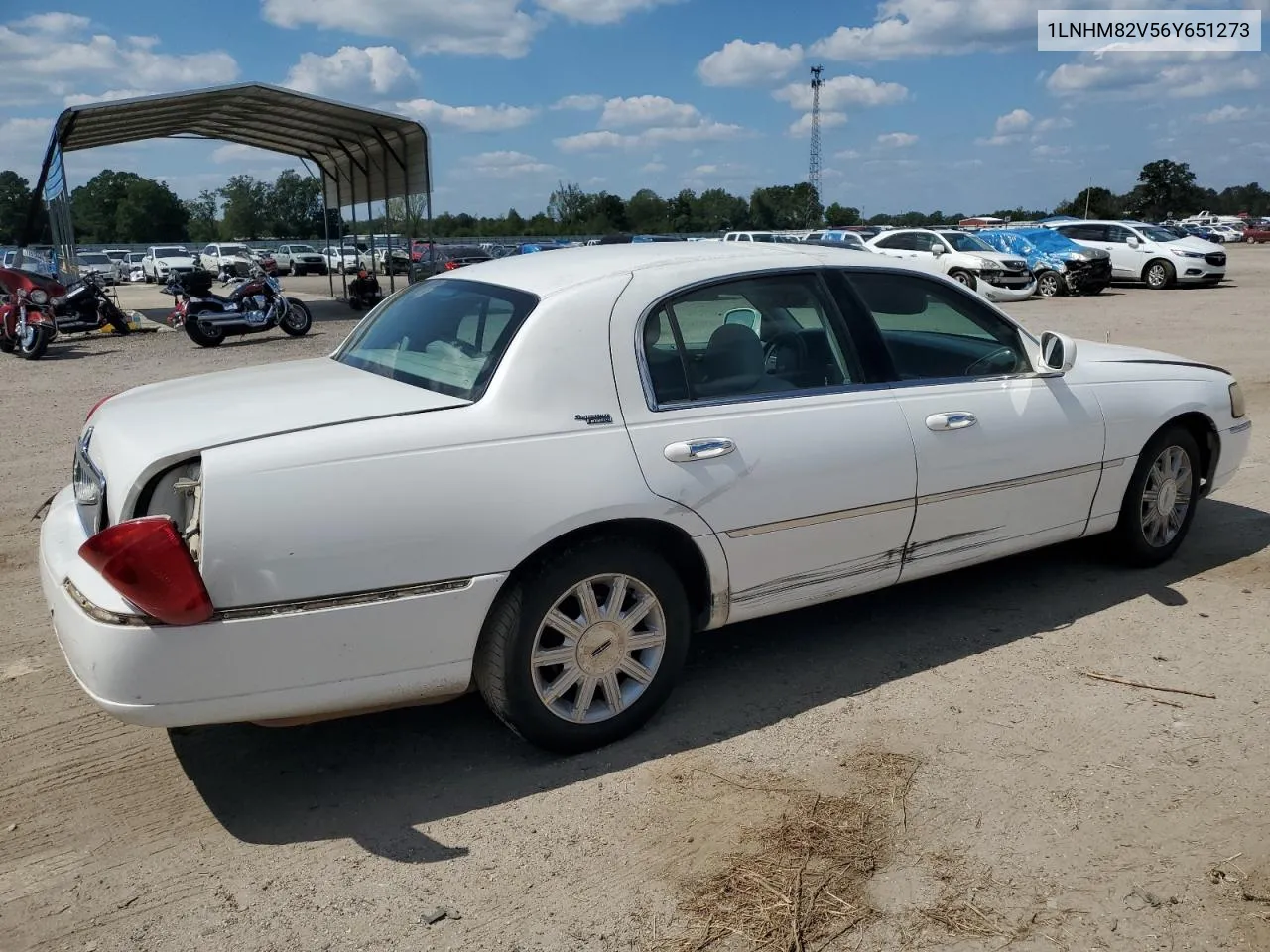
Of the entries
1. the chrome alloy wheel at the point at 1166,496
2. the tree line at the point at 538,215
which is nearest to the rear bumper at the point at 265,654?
the chrome alloy wheel at the point at 1166,496

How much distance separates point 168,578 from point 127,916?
885 millimetres

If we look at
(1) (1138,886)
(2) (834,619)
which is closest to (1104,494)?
(2) (834,619)

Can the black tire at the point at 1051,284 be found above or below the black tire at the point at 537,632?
above

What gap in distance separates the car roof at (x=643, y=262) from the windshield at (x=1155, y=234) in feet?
83.7

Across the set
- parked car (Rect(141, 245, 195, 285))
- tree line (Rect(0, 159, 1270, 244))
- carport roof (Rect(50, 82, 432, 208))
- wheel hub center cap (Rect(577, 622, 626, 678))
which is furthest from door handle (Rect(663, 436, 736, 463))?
tree line (Rect(0, 159, 1270, 244))

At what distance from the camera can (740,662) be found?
4.36 meters

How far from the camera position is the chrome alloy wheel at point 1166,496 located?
5.10 m

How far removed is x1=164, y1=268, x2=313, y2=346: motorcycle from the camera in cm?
1661

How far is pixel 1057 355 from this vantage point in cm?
459

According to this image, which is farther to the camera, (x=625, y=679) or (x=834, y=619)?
(x=834, y=619)

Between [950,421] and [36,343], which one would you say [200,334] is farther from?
[950,421]

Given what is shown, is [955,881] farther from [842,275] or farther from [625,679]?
[842,275]

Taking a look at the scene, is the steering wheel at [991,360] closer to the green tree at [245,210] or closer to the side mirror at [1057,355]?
the side mirror at [1057,355]

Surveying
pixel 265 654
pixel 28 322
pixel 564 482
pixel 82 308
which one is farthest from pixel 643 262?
pixel 82 308
